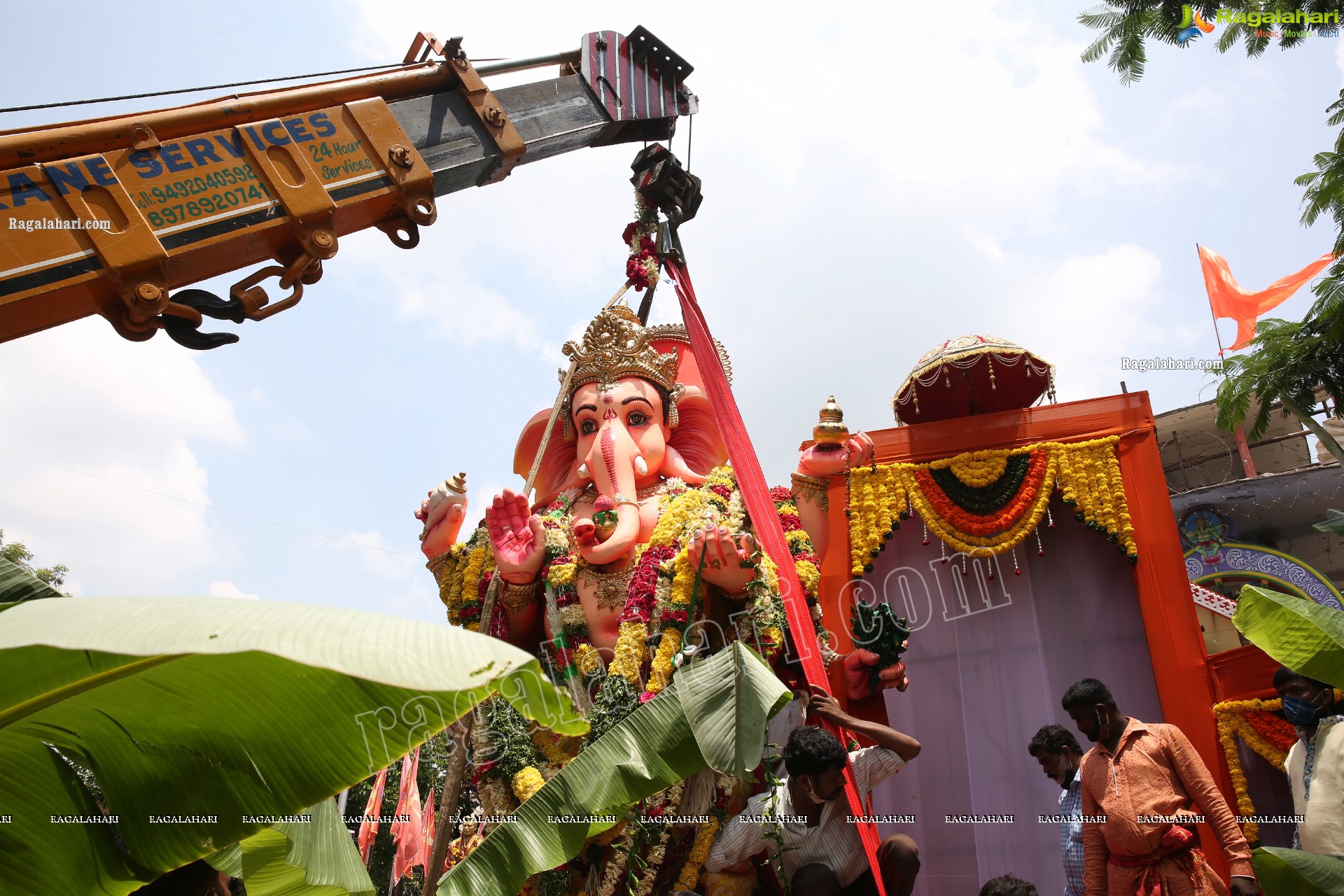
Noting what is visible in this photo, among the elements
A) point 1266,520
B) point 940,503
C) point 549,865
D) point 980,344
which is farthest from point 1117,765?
point 1266,520

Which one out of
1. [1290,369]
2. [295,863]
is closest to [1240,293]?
[1290,369]

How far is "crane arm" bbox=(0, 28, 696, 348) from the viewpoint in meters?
3.42

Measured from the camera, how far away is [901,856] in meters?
4.13

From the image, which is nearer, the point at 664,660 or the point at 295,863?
the point at 295,863

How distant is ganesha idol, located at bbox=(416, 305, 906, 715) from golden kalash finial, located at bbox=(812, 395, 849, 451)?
0.05 meters

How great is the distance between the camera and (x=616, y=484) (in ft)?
20.2

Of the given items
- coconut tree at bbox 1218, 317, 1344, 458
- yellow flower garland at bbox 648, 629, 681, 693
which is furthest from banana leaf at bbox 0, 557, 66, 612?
coconut tree at bbox 1218, 317, 1344, 458

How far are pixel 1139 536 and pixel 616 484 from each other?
139 inches

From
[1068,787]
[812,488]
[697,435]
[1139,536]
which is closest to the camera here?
[1068,787]

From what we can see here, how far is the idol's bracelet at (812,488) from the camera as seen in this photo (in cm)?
587

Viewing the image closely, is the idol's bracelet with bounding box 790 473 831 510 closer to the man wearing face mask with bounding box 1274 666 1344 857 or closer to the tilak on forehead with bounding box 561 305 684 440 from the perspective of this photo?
the tilak on forehead with bounding box 561 305 684 440

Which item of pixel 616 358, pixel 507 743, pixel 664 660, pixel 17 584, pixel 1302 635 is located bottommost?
pixel 507 743

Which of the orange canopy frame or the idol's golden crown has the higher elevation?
the idol's golden crown

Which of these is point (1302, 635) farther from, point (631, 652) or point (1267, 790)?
point (1267, 790)
